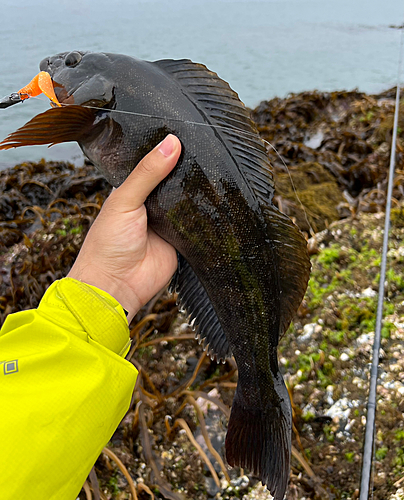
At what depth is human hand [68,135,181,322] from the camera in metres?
1.62

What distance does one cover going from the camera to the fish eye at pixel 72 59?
1.63m

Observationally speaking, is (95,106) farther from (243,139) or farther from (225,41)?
(225,41)

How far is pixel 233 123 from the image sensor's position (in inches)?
61.6

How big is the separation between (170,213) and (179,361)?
176cm

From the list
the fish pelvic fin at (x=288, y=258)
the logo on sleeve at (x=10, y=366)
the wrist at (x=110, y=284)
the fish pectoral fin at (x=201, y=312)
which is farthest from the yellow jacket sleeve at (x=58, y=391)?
the fish pelvic fin at (x=288, y=258)

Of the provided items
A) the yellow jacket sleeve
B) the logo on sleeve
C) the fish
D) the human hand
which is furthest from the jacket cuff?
the fish

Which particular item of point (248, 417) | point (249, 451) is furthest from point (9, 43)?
point (249, 451)

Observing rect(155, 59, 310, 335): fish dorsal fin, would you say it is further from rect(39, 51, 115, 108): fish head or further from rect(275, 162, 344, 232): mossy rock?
rect(275, 162, 344, 232): mossy rock

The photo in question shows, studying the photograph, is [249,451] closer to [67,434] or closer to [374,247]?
[67,434]

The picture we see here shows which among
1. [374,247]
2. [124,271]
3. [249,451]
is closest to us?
[249,451]

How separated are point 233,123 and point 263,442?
1.40m

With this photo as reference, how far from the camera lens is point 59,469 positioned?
1146 millimetres

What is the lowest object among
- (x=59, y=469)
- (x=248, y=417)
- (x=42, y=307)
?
(x=248, y=417)

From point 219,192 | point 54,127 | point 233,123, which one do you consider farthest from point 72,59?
point 219,192
